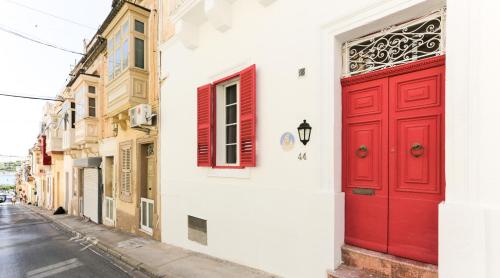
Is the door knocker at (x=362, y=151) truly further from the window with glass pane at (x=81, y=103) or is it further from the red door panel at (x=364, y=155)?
the window with glass pane at (x=81, y=103)

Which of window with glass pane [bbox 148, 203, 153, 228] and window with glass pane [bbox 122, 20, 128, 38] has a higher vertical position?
window with glass pane [bbox 122, 20, 128, 38]

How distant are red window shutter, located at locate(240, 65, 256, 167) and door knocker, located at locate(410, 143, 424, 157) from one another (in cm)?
229

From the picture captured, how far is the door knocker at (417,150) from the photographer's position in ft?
9.79

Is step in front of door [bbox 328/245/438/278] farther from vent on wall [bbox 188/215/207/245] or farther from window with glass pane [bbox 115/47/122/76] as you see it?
window with glass pane [bbox 115/47/122/76]

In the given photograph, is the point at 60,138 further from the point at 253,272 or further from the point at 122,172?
the point at 253,272

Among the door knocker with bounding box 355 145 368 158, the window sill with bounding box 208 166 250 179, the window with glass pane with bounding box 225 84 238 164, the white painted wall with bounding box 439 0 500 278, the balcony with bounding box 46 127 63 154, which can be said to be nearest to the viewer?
the white painted wall with bounding box 439 0 500 278

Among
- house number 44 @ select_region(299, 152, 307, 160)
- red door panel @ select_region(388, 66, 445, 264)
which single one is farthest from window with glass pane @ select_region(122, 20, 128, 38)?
red door panel @ select_region(388, 66, 445, 264)

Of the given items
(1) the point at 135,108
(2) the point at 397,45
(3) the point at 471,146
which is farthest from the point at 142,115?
(3) the point at 471,146

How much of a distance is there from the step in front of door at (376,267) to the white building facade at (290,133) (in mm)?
133

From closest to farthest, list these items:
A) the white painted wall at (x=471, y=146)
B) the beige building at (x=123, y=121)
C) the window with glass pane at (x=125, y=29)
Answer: the white painted wall at (x=471, y=146) → the beige building at (x=123, y=121) → the window with glass pane at (x=125, y=29)

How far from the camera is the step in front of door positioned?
290cm

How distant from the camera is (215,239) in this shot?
5.28m

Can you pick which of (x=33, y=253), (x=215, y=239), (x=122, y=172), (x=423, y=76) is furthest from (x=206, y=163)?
(x=33, y=253)

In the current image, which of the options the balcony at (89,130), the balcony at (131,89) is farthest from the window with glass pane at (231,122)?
the balcony at (89,130)
